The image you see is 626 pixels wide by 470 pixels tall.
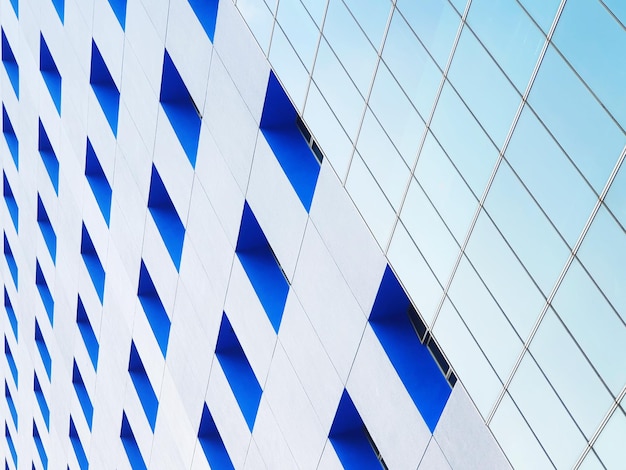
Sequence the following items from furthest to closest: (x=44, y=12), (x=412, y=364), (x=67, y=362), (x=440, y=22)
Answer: (x=67, y=362) → (x=44, y=12) → (x=412, y=364) → (x=440, y=22)

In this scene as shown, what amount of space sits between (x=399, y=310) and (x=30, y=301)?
22.4m

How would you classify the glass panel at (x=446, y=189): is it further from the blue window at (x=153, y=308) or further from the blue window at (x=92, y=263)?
the blue window at (x=92, y=263)

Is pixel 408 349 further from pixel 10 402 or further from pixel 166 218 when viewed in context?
pixel 10 402

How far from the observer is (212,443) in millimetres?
20625

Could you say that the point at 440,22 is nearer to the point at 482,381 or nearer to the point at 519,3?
the point at 519,3

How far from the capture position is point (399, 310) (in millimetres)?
14352

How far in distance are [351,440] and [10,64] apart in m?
22.2

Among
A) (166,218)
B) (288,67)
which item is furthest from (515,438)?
(166,218)

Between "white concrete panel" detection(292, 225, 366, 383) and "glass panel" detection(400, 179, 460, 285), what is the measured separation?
7.74ft

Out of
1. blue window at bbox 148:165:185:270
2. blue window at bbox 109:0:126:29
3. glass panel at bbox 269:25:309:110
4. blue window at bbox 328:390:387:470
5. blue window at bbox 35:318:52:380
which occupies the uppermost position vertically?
blue window at bbox 35:318:52:380

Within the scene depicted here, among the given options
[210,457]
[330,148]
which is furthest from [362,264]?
[210,457]

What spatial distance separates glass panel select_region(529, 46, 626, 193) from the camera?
9.31 m

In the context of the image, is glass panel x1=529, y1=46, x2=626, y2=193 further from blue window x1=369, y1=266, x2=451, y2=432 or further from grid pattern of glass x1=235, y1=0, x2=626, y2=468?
blue window x1=369, y1=266, x2=451, y2=432

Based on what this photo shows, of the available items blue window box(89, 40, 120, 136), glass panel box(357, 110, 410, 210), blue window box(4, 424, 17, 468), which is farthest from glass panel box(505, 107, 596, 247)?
blue window box(4, 424, 17, 468)
